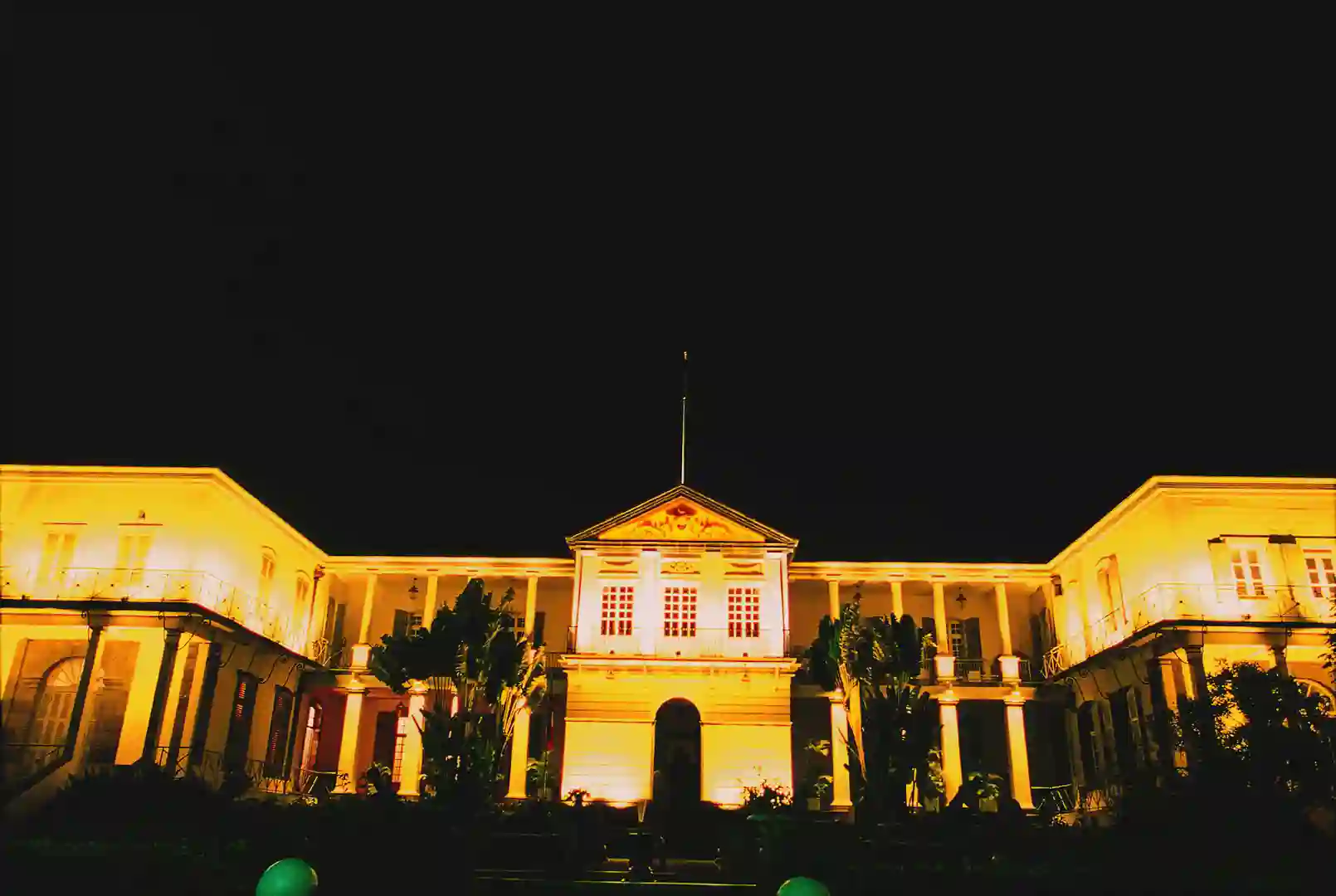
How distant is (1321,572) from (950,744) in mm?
10148

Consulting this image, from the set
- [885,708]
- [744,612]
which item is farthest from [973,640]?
[885,708]

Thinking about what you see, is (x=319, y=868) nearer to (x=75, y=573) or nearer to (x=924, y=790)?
(x=924, y=790)

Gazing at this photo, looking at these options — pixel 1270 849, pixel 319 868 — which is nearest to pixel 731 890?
pixel 319 868

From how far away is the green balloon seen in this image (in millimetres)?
10625

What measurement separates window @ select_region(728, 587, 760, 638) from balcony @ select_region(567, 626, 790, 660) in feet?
0.17

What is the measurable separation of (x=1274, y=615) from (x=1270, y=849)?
9.96m

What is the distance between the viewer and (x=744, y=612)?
2756 cm

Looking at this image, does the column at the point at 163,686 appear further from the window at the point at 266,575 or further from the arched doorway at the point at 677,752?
the arched doorway at the point at 677,752

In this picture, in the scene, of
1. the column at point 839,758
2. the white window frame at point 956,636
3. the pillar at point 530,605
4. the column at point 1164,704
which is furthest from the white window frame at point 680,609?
the column at point 1164,704

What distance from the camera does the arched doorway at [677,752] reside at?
27.5 meters

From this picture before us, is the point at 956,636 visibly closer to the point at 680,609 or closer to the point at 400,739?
the point at 680,609

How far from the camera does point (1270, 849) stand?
553 inches

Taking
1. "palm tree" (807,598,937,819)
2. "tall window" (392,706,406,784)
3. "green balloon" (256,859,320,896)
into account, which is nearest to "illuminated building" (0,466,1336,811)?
"tall window" (392,706,406,784)

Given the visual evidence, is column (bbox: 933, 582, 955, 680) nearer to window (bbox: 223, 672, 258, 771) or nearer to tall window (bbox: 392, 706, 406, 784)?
tall window (bbox: 392, 706, 406, 784)
